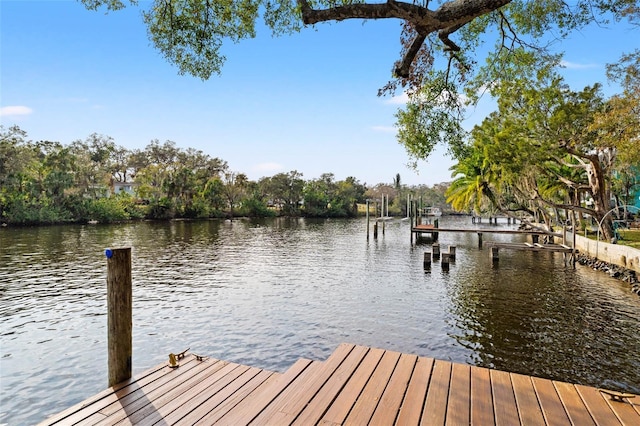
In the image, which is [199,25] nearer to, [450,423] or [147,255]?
[450,423]

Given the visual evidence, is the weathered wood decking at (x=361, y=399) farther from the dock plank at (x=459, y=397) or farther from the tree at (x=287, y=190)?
the tree at (x=287, y=190)

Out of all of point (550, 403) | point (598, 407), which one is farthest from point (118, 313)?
point (598, 407)

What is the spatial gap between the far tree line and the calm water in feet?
79.4

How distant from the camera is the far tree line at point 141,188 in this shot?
43.9 m

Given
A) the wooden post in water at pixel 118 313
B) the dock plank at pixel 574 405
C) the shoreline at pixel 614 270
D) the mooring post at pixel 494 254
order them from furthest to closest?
the mooring post at pixel 494 254
the shoreline at pixel 614 270
the wooden post in water at pixel 118 313
the dock plank at pixel 574 405

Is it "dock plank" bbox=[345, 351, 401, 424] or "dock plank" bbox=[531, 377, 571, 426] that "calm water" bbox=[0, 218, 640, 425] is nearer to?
"dock plank" bbox=[345, 351, 401, 424]

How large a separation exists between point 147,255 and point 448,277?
17752mm

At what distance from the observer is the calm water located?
8.28 metres

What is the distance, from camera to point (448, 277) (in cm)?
1773

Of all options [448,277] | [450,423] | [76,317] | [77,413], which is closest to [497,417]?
[450,423]

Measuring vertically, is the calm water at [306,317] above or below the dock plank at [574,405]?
below

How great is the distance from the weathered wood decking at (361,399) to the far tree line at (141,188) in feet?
117

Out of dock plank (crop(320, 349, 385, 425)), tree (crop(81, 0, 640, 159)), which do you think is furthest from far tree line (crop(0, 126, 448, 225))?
dock plank (crop(320, 349, 385, 425))

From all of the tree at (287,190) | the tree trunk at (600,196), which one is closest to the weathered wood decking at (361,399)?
the tree trunk at (600,196)
